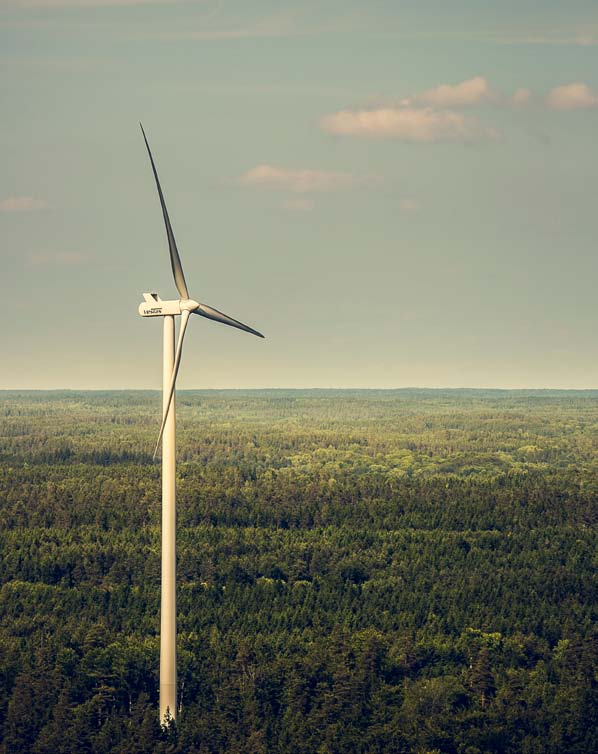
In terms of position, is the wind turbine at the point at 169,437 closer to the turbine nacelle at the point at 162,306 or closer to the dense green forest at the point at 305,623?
the turbine nacelle at the point at 162,306

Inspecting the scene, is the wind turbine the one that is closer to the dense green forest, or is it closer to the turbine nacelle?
the turbine nacelle

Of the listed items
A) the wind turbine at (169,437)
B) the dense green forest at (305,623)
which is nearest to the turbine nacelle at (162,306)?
the wind turbine at (169,437)

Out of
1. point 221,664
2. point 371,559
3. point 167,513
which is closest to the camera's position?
point 167,513

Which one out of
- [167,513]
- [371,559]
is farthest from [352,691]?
[371,559]

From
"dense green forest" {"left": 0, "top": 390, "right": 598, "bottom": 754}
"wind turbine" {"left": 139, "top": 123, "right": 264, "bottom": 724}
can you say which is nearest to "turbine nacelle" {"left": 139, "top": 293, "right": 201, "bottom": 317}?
"wind turbine" {"left": 139, "top": 123, "right": 264, "bottom": 724}

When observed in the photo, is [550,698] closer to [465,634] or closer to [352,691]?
[352,691]

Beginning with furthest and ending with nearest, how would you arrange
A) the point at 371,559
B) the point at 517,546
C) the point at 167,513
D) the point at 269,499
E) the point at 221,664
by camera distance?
the point at 269,499, the point at 517,546, the point at 371,559, the point at 221,664, the point at 167,513
